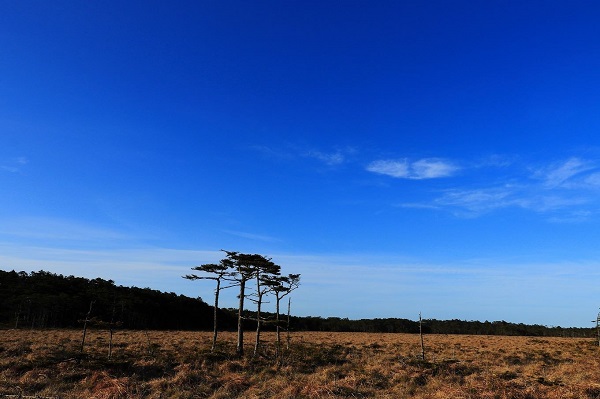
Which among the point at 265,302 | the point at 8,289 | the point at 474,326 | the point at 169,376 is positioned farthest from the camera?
the point at 474,326

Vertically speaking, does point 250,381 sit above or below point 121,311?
below

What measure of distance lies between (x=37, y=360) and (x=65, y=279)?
76723mm

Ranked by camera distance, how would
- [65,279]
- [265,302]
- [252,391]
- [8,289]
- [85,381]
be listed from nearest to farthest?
[252,391]
[85,381]
[265,302]
[8,289]
[65,279]

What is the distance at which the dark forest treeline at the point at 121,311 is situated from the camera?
66000mm

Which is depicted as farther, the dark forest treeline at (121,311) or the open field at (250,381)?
the dark forest treeline at (121,311)

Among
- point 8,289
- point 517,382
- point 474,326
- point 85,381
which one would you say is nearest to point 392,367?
point 517,382

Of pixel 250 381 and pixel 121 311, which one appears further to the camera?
pixel 121 311

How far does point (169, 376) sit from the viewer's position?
56.3 feet

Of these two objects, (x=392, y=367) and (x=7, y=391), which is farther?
(x=392, y=367)

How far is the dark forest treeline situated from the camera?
6600cm

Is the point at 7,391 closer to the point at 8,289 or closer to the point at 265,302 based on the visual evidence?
the point at 265,302

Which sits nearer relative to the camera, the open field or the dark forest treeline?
the open field

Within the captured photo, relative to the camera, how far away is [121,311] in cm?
4750

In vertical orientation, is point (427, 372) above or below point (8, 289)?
below
